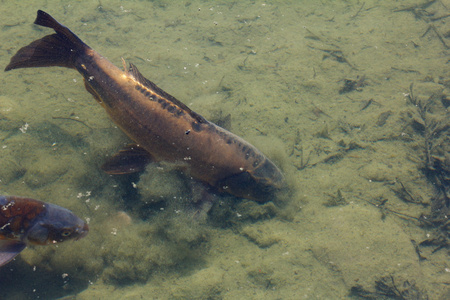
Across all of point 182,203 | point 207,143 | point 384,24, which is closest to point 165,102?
point 207,143

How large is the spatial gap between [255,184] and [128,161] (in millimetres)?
1660

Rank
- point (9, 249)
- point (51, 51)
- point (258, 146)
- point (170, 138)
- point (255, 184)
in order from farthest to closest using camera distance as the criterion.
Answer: point (258, 146) < point (51, 51) < point (255, 184) < point (170, 138) < point (9, 249)

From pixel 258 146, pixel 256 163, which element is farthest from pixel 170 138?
pixel 258 146

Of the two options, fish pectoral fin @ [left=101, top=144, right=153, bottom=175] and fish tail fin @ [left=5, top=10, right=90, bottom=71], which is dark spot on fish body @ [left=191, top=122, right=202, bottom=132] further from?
fish tail fin @ [left=5, top=10, right=90, bottom=71]

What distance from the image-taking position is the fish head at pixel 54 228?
2874 mm

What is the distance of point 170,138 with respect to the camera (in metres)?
3.62

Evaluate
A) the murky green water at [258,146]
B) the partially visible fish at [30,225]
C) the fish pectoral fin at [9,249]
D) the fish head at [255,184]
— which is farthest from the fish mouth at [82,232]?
the fish head at [255,184]

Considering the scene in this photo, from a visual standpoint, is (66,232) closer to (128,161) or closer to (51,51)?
(128,161)

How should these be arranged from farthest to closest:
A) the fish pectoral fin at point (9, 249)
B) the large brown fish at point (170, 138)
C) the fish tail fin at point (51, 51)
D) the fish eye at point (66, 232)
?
the fish tail fin at point (51, 51) < the large brown fish at point (170, 138) < the fish eye at point (66, 232) < the fish pectoral fin at point (9, 249)

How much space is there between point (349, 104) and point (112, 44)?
188 inches

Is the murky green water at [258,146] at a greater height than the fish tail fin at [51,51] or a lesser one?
lesser

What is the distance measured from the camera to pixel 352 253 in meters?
3.45

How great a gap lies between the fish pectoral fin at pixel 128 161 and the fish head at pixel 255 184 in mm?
1025

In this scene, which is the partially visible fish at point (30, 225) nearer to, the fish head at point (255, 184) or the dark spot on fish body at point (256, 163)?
the fish head at point (255, 184)
